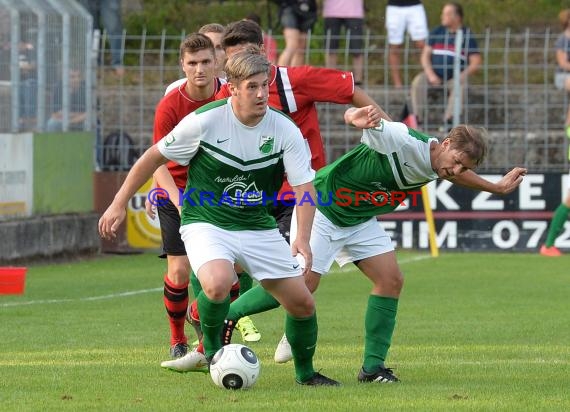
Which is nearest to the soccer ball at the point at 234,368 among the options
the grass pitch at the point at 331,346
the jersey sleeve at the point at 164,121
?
the grass pitch at the point at 331,346

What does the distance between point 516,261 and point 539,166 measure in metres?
2.35

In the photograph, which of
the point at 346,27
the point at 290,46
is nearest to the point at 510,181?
the point at 290,46

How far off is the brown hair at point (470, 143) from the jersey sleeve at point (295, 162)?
0.79 meters

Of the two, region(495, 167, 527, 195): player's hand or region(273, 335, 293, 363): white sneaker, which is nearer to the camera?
region(495, 167, 527, 195): player's hand

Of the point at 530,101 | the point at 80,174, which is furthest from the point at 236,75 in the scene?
the point at 530,101

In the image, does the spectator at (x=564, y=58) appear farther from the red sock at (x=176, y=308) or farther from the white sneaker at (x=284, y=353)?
the white sneaker at (x=284, y=353)

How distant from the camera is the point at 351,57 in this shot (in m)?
19.9

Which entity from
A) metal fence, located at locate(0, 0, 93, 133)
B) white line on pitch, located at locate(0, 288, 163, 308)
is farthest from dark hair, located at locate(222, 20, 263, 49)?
metal fence, located at locate(0, 0, 93, 133)

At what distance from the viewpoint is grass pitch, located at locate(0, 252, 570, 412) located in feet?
23.0

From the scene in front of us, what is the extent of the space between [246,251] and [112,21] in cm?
1313

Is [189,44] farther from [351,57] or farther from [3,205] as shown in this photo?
[351,57]

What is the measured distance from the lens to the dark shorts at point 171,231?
9094 millimetres

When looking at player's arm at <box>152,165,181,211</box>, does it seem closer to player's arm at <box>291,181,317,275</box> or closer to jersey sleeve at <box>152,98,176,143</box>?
jersey sleeve at <box>152,98,176,143</box>

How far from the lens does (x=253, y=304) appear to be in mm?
8242
